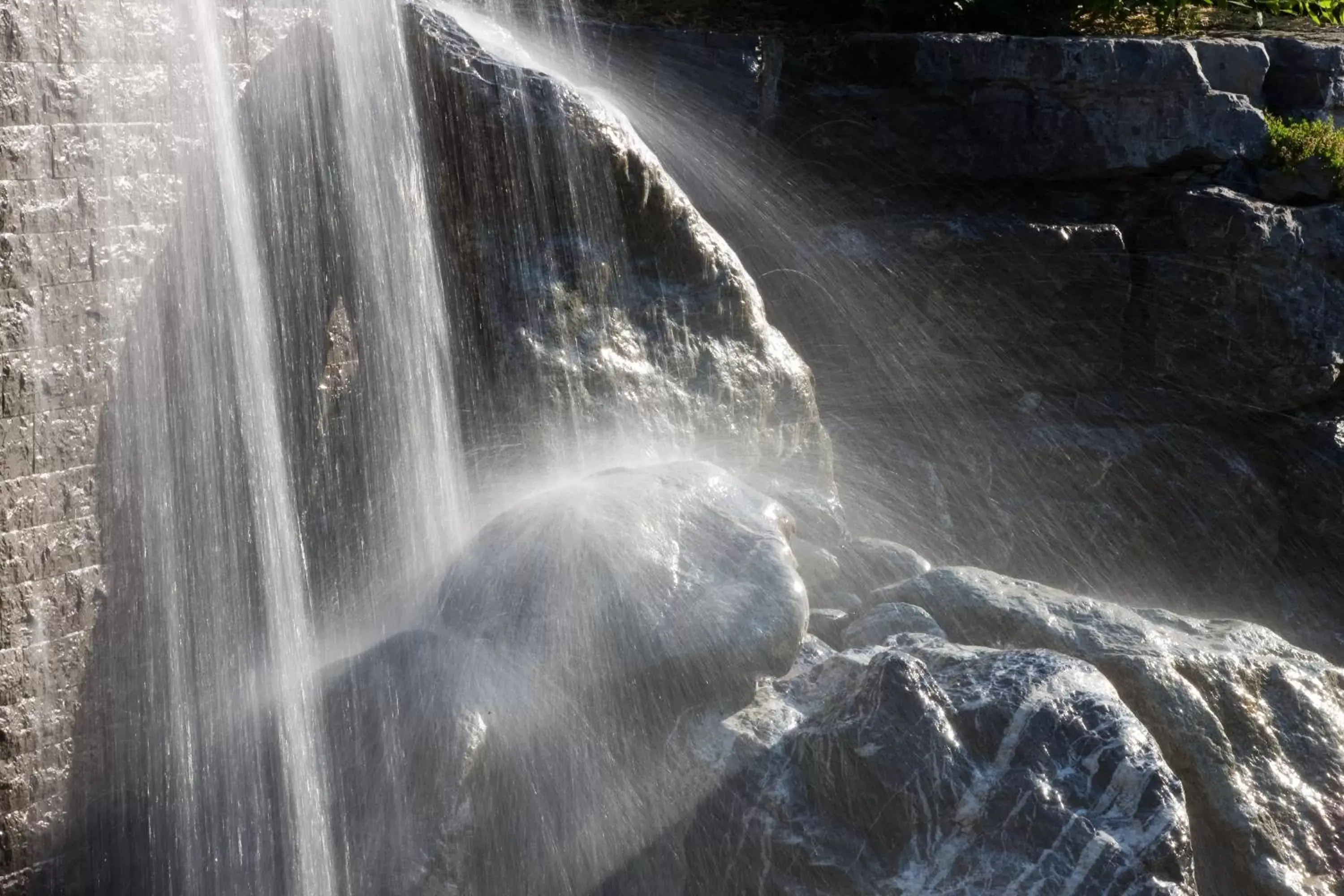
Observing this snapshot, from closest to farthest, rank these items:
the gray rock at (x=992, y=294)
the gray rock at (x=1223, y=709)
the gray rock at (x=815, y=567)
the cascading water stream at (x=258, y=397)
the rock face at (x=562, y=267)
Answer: the gray rock at (x=1223, y=709) → the cascading water stream at (x=258, y=397) → the rock face at (x=562, y=267) → the gray rock at (x=815, y=567) → the gray rock at (x=992, y=294)

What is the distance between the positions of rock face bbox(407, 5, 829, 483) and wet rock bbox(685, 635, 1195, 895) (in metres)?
1.77

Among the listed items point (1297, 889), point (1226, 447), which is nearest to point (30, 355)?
point (1297, 889)

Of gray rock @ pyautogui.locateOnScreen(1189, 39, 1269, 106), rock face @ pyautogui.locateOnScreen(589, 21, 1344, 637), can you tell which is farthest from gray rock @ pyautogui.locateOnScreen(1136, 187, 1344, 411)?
gray rock @ pyautogui.locateOnScreen(1189, 39, 1269, 106)

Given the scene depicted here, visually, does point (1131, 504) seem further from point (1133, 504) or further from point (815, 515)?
point (815, 515)

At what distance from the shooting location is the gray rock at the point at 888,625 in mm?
4906

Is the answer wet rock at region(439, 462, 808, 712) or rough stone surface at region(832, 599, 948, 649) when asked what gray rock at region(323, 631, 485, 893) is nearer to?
wet rock at region(439, 462, 808, 712)

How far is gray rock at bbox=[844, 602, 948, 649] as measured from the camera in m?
4.91

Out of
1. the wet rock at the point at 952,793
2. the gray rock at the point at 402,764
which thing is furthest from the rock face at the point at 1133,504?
the gray rock at the point at 402,764

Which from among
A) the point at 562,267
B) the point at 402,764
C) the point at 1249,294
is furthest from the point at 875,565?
the point at 1249,294

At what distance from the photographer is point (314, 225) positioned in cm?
505

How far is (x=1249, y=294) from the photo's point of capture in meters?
7.69

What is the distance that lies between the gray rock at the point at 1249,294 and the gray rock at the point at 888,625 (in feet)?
12.4

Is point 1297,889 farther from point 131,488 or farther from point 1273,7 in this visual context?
point 1273,7

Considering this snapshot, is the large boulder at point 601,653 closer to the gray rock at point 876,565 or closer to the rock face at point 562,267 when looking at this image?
the rock face at point 562,267
